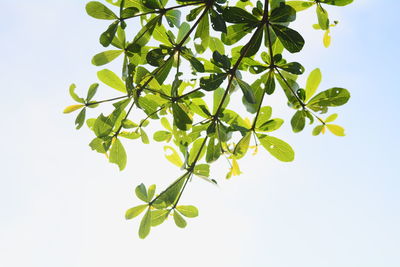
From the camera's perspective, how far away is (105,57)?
1972 millimetres

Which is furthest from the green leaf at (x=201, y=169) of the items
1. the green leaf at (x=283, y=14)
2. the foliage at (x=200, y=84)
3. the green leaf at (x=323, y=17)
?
the green leaf at (x=323, y=17)

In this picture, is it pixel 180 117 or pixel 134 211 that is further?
pixel 134 211

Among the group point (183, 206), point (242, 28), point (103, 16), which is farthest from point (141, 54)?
point (183, 206)

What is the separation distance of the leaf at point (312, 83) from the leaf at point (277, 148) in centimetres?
26

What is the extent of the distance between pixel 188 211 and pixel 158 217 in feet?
0.59

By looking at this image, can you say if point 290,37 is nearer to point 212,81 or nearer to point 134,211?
point 212,81

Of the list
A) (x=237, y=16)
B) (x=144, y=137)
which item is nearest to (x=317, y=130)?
(x=237, y=16)

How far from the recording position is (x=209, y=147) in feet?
6.84

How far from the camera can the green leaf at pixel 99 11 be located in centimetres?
181

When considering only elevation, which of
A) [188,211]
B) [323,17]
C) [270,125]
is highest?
[323,17]

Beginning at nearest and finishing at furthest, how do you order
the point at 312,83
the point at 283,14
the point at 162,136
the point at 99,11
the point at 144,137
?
1. the point at 283,14
2. the point at 99,11
3. the point at 312,83
4. the point at 144,137
5. the point at 162,136

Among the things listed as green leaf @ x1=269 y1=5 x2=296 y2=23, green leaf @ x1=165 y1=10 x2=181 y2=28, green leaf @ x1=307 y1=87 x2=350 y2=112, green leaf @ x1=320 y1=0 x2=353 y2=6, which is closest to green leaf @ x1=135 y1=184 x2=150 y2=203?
green leaf @ x1=165 y1=10 x2=181 y2=28

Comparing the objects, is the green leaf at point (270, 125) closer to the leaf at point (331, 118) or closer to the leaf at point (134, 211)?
the leaf at point (331, 118)

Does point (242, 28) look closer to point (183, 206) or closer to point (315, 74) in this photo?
point (315, 74)
